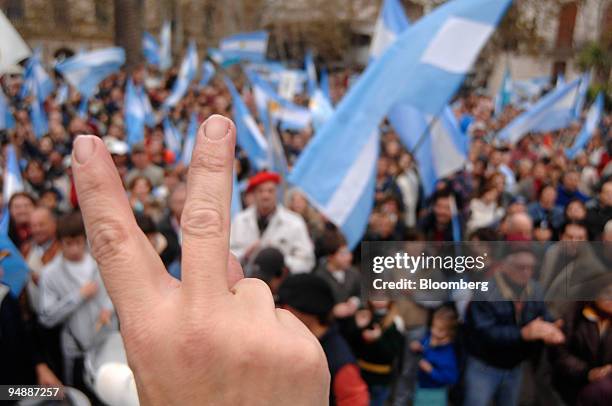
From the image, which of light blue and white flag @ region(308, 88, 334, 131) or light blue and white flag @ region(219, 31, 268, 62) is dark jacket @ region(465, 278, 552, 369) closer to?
light blue and white flag @ region(308, 88, 334, 131)

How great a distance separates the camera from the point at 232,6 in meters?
25.5

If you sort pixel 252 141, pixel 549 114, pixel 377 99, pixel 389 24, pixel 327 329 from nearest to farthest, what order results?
pixel 327 329
pixel 377 99
pixel 389 24
pixel 252 141
pixel 549 114

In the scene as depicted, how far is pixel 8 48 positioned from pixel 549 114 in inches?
246

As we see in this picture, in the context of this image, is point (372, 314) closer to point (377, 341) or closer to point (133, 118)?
point (377, 341)

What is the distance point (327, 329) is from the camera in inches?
91.0

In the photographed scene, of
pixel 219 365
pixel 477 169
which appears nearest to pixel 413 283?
pixel 219 365

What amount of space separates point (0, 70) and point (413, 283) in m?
3.49

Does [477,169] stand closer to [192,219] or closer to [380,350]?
[380,350]

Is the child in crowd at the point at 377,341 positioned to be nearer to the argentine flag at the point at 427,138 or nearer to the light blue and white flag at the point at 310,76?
the argentine flag at the point at 427,138

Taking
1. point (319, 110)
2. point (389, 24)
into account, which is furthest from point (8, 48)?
point (319, 110)

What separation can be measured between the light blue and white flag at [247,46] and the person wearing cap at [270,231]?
9.04 metres

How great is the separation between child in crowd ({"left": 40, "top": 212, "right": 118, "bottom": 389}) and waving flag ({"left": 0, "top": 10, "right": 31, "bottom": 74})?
5.27 feet

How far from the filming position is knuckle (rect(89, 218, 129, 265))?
72 centimetres

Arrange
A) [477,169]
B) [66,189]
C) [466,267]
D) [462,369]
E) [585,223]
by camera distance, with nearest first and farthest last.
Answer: [466,267] → [462,369] → [585,223] → [66,189] → [477,169]
